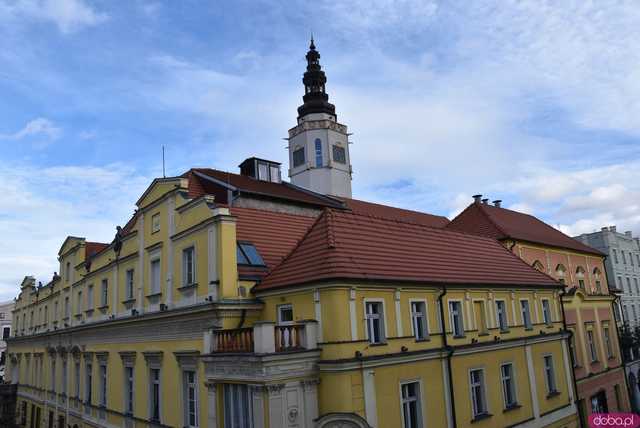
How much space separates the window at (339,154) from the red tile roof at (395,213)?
467 inches

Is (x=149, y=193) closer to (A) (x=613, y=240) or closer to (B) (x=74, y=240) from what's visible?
(B) (x=74, y=240)

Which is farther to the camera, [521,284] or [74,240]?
[74,240]

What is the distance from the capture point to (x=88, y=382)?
2584 centimetres

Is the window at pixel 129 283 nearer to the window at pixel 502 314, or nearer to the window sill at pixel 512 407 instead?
the window at pixel 502 314

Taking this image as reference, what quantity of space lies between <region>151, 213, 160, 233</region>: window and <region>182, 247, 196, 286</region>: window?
8.43 ft

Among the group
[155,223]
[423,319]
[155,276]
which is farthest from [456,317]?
[155,223]

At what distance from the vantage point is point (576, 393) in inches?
911

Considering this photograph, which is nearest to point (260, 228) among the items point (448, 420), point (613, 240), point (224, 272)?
point (224, 272)

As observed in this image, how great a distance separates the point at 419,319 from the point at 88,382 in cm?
1801

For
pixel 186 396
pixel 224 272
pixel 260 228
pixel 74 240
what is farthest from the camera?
pixel 74 240

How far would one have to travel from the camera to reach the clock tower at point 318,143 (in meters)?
49.4

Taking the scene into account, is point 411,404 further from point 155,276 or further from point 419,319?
point 155,276

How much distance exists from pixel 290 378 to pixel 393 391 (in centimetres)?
320

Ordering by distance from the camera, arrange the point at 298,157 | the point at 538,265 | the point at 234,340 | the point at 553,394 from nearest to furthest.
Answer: the point at 234,340 < the point at 553,394 < the point at 538,265 < the point at 298,157
